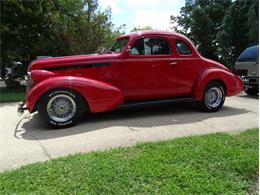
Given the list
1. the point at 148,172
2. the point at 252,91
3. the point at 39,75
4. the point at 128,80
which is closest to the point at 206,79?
the point at 128,80

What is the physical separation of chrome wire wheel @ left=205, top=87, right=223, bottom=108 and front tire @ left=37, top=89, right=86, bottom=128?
9.71 ft

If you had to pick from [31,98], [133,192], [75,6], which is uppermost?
[75,6]

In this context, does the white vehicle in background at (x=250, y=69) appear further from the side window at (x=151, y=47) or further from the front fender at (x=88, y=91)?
the front fender at (x=88, y=91)

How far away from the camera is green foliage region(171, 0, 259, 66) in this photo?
70.9 feet

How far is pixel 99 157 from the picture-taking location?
193 inches

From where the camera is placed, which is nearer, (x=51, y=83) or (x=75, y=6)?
(x=51, y=83)

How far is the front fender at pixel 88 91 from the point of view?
687cm

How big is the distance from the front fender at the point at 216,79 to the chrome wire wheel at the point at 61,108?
2909 mm

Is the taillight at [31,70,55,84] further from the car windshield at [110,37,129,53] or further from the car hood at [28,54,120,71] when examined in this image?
the car windshield at [110,37,129,53]

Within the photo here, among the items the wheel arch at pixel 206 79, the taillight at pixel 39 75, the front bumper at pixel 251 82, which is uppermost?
the taillight at pixel 39 75

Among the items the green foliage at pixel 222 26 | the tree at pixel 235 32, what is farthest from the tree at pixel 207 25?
the tree at pixel 235 32

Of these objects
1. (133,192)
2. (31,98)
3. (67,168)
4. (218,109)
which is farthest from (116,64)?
(133,192)

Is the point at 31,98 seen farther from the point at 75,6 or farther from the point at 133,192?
the point at 75,6

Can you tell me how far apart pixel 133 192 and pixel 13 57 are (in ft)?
38.6
